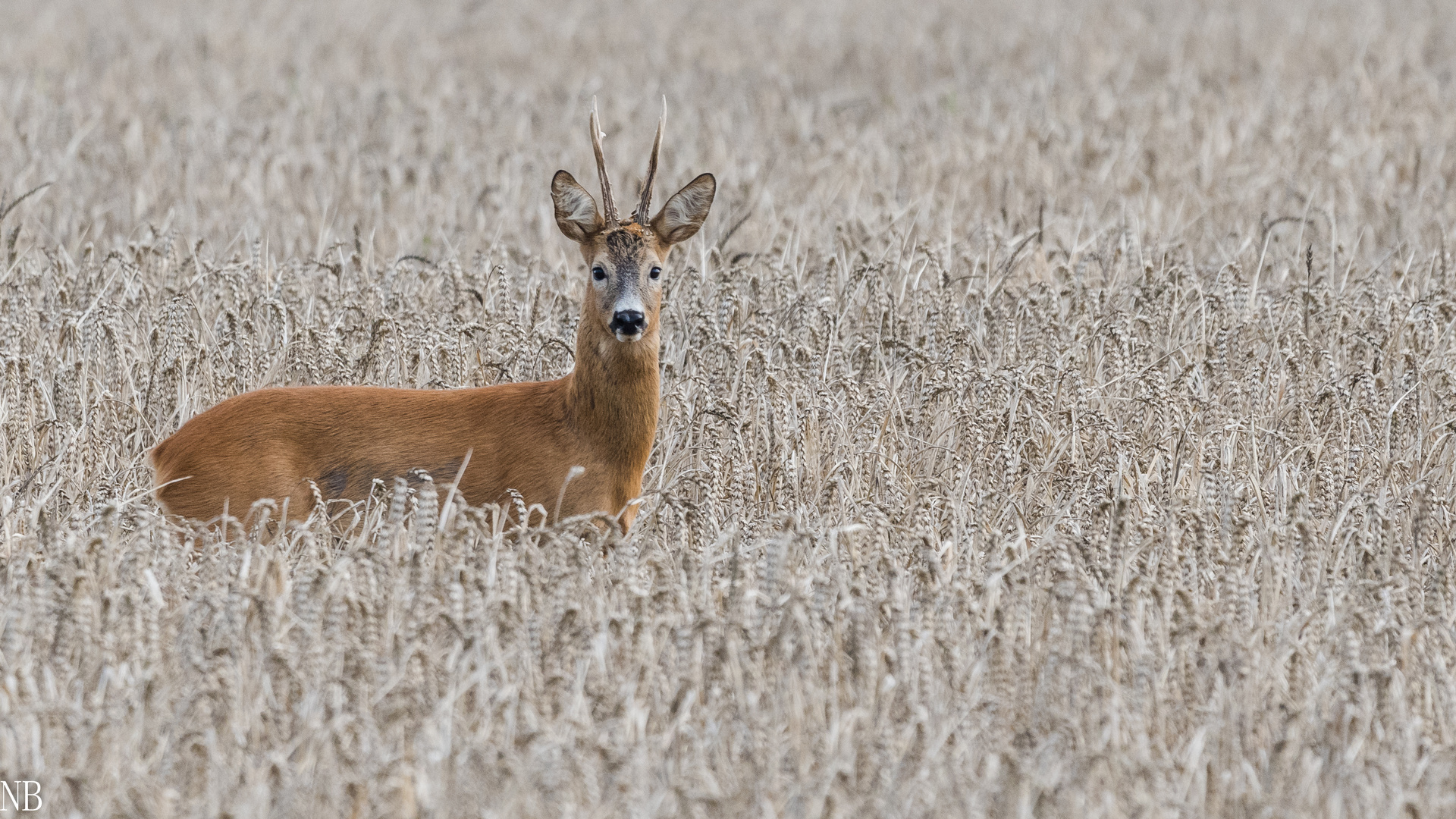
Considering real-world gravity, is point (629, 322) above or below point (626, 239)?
below

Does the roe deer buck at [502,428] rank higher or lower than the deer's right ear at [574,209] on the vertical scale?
lower

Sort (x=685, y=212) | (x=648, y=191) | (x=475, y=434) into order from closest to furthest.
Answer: (x=475, y=434), (x=648, y=191), (x=685, y=212)

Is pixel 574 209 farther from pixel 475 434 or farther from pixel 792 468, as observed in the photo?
pixel 792 468

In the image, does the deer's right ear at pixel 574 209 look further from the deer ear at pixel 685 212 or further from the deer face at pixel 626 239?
the deer ear at pixel 685 212

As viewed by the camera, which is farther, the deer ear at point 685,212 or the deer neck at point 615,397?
the deer ear at point 685,212

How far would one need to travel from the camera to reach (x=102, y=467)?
16.2ft

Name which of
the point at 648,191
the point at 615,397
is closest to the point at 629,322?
the point at 615,397

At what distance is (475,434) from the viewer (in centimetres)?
462

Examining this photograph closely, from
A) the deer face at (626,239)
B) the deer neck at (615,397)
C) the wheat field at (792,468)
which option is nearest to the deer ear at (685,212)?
the deer face at (626,239)

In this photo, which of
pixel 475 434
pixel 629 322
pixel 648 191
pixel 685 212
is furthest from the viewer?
pixel 685 212

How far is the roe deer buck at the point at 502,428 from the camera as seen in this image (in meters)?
4.49

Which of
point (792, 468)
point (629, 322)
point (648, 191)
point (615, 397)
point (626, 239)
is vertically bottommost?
point (792, 468)

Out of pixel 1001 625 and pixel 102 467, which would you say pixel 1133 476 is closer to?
pixel 1001 625

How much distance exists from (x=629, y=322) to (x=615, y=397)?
0.27 meters
